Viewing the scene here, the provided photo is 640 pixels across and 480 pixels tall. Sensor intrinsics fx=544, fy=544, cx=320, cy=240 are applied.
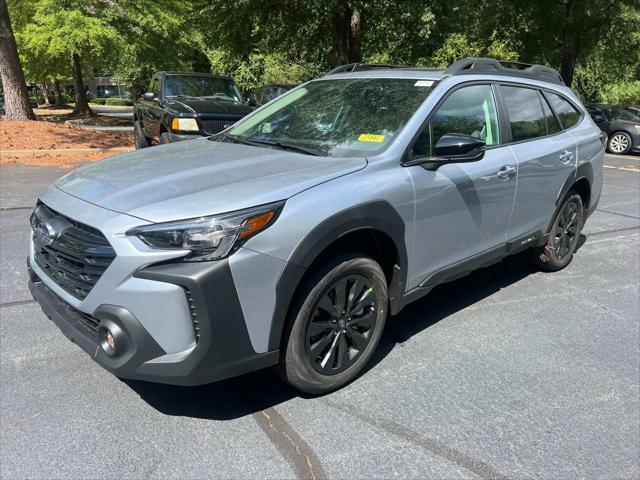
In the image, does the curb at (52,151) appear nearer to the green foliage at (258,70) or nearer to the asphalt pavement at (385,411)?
the asphalt pavement at (385,411)

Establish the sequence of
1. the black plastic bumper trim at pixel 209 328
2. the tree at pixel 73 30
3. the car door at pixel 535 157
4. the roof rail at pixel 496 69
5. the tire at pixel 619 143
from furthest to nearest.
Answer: the tree at pixel 73 30, the tire at pixel 619 143, the car door at pixel 535 157, the roof rail at pixel 496 69, the black plastic bumper trim at pixel 209 328

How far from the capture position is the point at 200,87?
10.2m

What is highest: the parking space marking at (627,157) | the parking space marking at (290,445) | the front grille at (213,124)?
the front grille at (213,124)

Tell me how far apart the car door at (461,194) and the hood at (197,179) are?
55 cm

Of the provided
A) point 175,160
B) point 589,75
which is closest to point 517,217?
point 175,160

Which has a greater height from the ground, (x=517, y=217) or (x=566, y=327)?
(x=517, y=217)

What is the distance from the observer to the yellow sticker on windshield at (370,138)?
3319mm

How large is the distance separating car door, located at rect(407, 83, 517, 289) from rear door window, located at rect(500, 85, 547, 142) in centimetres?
23

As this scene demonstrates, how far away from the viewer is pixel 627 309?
449 cm

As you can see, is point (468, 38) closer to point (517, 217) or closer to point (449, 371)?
point (517, 217)

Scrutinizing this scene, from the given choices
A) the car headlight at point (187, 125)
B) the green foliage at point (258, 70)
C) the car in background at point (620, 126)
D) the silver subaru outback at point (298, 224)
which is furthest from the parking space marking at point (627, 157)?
the green foliage at point (258, 70)

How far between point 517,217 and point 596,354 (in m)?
1.15

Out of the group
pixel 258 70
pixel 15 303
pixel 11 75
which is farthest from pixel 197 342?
pixel 258 70

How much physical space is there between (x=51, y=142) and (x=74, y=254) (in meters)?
11.0
